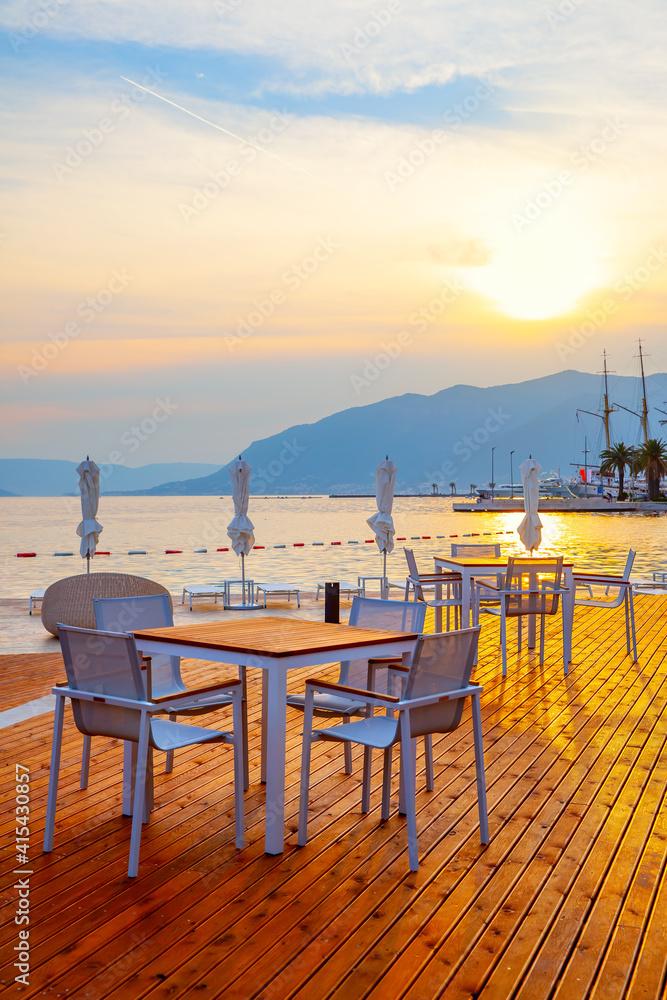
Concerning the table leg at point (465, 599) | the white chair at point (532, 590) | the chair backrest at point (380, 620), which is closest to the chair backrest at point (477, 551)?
the table leg at point (465, 599)

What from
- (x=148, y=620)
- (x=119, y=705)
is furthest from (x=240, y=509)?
(x=119, y=705)

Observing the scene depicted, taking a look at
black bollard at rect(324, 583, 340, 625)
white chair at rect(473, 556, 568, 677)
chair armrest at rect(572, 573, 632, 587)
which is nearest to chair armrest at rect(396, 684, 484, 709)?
white chair at rect(473, 556, 568, 677)

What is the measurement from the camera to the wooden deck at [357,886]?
2.23m

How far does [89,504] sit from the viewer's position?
976 centimetres

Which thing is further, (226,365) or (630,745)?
(226,365)

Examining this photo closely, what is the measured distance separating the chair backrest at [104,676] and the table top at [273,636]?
1.17 feet

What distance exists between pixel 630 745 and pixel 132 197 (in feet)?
28.4

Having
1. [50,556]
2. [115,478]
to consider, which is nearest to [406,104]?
[50,556]

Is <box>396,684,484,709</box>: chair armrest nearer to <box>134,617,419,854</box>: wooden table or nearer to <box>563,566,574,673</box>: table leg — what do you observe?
<box>134,617,419,854</box>: wooden table

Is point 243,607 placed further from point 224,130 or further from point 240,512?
point 224,130

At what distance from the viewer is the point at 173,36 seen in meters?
7.73

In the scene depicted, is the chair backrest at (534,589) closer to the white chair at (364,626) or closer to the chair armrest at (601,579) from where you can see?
the chair armrest at (601,579)

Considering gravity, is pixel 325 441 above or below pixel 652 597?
above

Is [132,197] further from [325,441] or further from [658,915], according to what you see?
[325,441]
